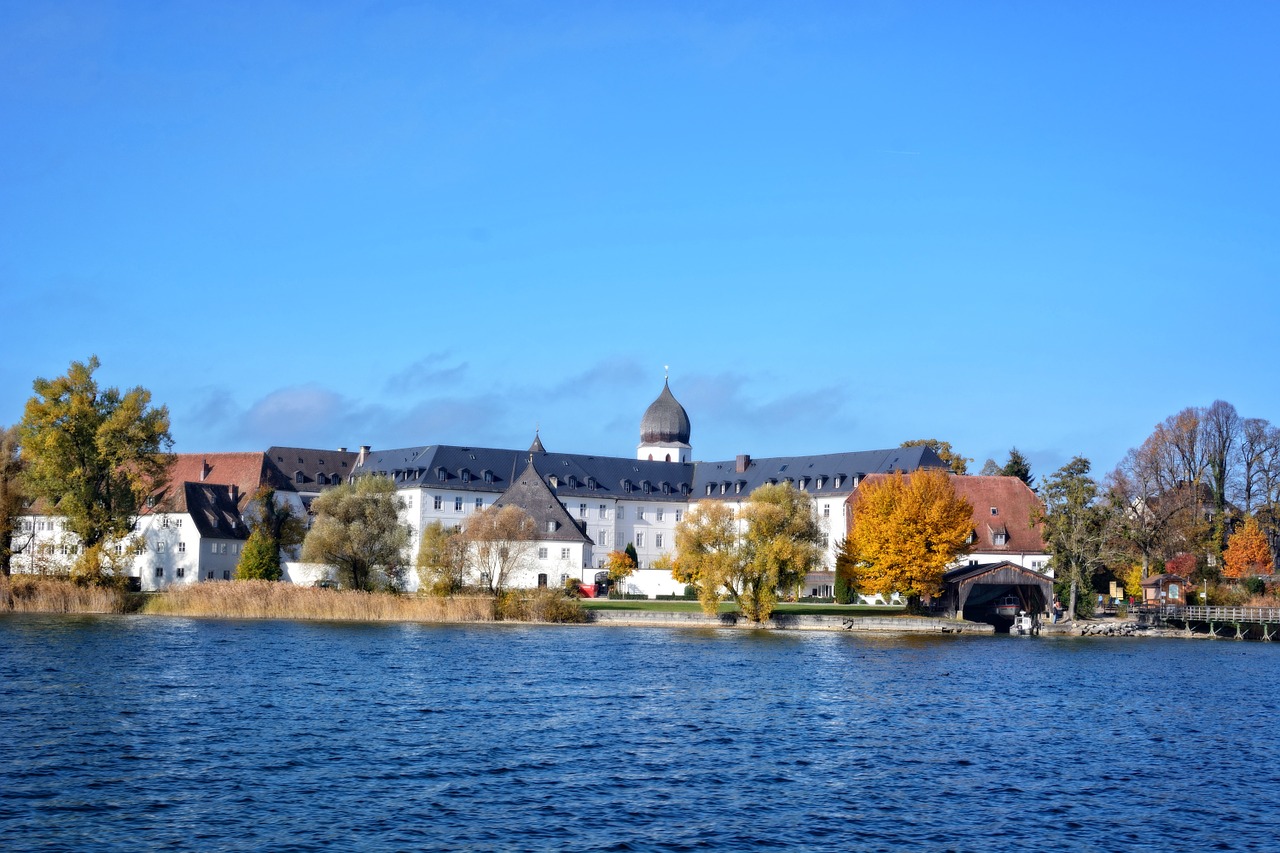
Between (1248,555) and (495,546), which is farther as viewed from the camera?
(1248,555)

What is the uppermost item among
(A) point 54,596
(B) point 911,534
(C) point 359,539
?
(B) point 911,534

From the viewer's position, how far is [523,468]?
11788 cm

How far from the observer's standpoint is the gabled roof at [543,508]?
91125mm

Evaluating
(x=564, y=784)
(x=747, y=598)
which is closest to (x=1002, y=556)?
(x=747, y=598)

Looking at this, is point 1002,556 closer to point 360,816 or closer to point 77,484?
point 77,484

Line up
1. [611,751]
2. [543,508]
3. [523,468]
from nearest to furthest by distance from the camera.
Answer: [611,751] < [543,508] < [523,468]

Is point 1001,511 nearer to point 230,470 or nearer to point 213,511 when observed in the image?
point 213,511

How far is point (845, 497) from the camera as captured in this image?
349 feet

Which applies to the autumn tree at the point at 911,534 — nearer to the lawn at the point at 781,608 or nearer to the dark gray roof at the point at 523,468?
the lawn at the point at 781,608

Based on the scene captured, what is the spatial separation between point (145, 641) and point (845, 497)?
6556 cm

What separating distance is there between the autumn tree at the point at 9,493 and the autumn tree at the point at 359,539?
15.2m

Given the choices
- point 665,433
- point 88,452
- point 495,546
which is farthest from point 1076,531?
point 665,433

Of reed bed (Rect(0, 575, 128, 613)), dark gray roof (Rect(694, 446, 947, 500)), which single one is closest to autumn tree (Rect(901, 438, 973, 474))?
dark gray roof (Rect(694, 446, 947, 500))

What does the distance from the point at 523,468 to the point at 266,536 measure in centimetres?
4178
